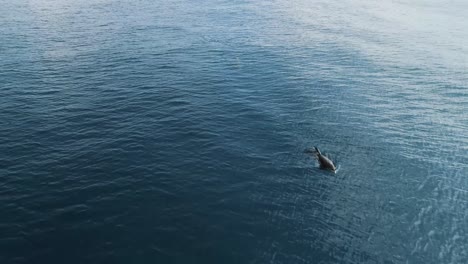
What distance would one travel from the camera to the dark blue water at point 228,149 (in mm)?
32562

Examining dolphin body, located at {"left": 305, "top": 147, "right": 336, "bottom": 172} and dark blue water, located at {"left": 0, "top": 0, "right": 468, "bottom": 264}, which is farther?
dolphin body, located at {"left": 305, "top": 147, "right": 336, "bottom": 172}

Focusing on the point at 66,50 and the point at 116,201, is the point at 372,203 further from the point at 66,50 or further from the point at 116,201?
the point at 66,50

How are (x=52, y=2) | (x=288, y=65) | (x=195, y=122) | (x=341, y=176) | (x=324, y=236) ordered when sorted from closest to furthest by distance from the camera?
(x=324, y=236) < (x=341, y=176) < (x=195, y=122) < (x=288, y=65) < (x=52, y=2)

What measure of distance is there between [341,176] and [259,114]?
17.8 metres

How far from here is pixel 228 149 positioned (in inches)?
1829

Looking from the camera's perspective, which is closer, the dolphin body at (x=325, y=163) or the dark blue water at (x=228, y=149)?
the dark blue water at (x=228, y=149)

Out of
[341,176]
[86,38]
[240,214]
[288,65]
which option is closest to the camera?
[240,214]

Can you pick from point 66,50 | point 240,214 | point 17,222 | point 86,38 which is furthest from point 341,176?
point 86,38

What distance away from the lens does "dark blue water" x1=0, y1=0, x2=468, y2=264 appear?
3256 centimetres

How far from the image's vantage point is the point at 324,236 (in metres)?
33.4

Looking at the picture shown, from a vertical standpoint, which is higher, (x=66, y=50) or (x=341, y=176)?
(x=66, y=50)

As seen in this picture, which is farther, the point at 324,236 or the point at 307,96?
the point at 307,96

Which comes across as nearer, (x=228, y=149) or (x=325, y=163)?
(x=325, y=163)

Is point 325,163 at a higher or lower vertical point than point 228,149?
lower
